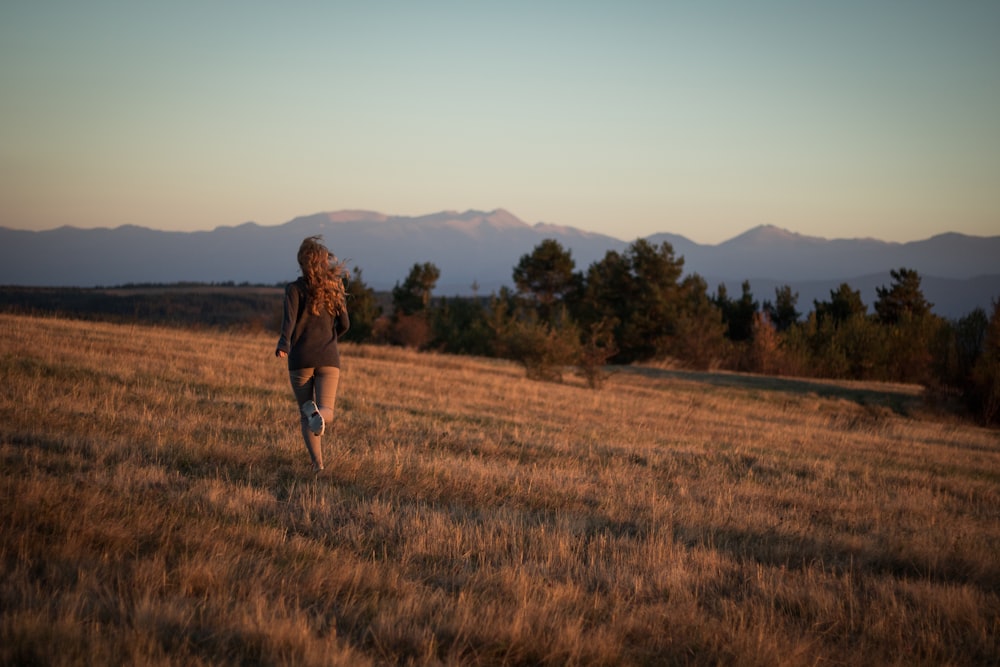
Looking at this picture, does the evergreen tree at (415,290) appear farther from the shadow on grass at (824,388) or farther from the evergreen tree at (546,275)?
the shadow on grass at (824,388)

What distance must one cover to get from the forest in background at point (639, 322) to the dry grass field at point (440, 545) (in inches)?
727

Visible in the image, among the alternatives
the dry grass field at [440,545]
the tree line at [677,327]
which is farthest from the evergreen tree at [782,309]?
the dry grass field at [440,545]

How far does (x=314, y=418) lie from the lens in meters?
6.98

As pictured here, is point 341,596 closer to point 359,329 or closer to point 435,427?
point 435,427

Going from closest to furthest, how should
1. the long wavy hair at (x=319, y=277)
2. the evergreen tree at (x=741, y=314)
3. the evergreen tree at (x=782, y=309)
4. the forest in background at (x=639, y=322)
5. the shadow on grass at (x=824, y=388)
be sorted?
the long wavy hair at (x=319, y=277), the forest in background at (x=639, y=322), the shadow on grass at (x=824, y=388), the evergreen tree at (x=741, y=314), the evergreen tree at (x=782, y=309)

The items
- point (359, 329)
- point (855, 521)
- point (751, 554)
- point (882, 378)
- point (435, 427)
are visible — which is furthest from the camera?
point (359, 329)

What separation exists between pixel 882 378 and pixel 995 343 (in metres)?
22.3

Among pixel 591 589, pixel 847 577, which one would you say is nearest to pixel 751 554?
pixel 847 577

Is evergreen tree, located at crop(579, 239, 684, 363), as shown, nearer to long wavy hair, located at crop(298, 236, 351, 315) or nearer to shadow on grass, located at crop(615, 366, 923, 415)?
shadow on grass, located at crop(615, 366, 923, 415)

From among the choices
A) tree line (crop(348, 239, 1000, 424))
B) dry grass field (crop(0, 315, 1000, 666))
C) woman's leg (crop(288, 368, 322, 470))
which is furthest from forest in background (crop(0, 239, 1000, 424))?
woman's leg (crop(288, 368, 322, 470))

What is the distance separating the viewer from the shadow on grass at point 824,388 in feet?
103

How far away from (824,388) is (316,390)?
33473 mm

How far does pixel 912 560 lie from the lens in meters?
6.02

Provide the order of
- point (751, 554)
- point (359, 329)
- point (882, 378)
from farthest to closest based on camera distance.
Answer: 1. point (359, 329)
2. point (882, 378)
3. point (751, 554)
